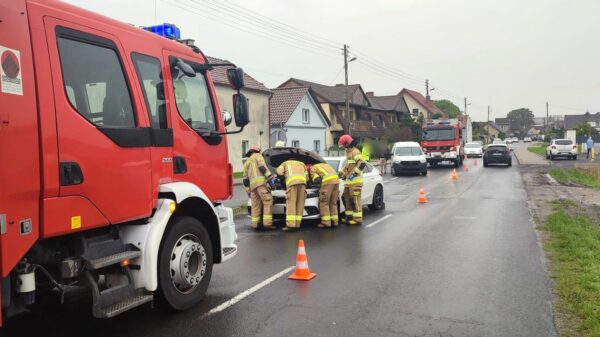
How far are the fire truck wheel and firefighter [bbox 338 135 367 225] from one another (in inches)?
223

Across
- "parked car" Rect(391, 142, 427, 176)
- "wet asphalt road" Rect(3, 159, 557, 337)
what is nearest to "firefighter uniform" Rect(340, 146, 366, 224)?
"wet asphalt road" Rect(3, 159, 557, 337)

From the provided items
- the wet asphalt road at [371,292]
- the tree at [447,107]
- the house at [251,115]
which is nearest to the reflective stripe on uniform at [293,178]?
the wet asphalt road at [371,292]

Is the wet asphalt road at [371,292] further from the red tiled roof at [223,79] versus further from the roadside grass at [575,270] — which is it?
the red tiled roof at [223,79]

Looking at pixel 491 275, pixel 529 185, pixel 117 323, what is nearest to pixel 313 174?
pixel 491 275

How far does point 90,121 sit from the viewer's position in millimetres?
4152

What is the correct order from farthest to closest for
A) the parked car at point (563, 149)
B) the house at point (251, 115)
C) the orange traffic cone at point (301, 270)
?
the parked car at point (563, 149) → the house at point (251, 115) → the orange traffic cone at point (301, 270)

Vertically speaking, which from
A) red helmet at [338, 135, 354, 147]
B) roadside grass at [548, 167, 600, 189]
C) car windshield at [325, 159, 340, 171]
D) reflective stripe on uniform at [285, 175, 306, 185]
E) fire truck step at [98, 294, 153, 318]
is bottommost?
roadside grass at [548, 167, 600, 189]

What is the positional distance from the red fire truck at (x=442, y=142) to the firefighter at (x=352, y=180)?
2161 cm

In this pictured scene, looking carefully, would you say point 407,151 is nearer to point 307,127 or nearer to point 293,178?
point 307,127

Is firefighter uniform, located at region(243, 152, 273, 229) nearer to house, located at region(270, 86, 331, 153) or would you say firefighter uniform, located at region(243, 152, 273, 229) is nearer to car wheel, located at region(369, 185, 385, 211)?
car wheel, located at region(369, 185, 385, 211)

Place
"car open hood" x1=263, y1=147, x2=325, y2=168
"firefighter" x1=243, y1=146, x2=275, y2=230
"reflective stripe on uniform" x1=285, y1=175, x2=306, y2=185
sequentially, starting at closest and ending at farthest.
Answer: "reflective stripe on uniform" x1=285, y1=175, x2=306, y2=185 → "firefighter" x1=243, y1=146, x2=275, y2=230 → "car open hood" x1=263, y1=147, x2=325, y2=168

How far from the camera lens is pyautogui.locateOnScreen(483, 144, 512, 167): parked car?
104 feet

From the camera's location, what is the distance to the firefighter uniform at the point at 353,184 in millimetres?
10805

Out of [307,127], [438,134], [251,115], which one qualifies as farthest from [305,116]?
[438,134]
